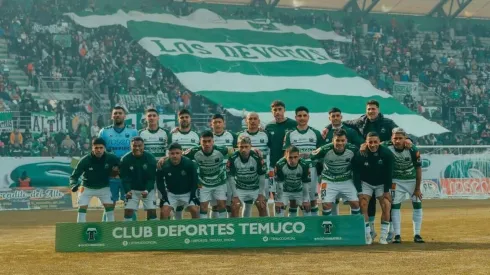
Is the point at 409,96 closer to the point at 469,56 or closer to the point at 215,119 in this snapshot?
the point at 469,56

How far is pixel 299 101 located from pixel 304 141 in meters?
27.2

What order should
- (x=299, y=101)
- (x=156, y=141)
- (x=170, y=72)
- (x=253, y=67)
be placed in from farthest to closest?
(x=253, y=67)
(x=170, y=72)
(x=299, y=101)
(x=156, y=141)

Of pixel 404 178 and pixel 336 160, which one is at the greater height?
pixel 336 160

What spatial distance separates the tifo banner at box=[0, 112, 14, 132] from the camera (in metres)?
38.9

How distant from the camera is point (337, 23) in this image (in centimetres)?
5562

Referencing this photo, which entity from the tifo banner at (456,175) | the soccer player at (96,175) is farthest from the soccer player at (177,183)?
the tifo banner at (456,175)

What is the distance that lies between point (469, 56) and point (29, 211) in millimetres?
31324

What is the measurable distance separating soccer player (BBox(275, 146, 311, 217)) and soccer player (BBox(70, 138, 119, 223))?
129 inches

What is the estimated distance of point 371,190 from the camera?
59.4 ft

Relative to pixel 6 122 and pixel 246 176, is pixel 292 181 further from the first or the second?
pixel 6 122

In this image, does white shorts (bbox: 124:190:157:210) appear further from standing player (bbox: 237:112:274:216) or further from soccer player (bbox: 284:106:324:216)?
soccer player (bbox: 284:106:324:216)

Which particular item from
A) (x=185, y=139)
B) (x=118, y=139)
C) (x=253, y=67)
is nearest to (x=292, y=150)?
(x=185, y=139)

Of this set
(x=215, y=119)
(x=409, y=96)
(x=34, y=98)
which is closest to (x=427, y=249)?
(x=215, y=119)

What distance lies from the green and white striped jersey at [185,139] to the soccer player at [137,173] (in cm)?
97
